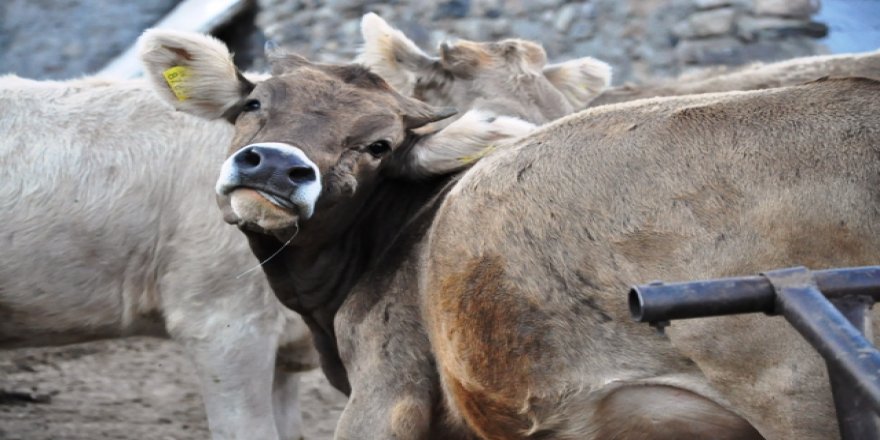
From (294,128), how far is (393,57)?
2.43 m

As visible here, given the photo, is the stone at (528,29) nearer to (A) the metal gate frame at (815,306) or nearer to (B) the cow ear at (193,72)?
(B) the cow ear at (193,72)

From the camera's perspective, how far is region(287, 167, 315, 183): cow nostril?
13.0 ft

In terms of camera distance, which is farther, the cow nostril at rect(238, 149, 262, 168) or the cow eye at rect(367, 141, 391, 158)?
the cow eye at rect(367, 141, 391, 158)

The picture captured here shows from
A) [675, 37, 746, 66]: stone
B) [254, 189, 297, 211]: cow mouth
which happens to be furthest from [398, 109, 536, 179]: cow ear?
[675, 37, 746, 66]: stone

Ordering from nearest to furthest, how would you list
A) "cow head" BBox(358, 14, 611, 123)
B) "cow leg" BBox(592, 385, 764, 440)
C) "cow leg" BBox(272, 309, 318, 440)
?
"cow leg" BBox(592, 385, 764, 440) → "cow leg" BBox(272, 309, 318, 440) → "cow head" BBox(358, 14, 611, 123)

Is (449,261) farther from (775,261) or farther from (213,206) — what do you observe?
(213,206)

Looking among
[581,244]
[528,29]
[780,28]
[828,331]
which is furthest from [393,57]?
[828,331]

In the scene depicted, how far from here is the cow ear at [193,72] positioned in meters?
4.76

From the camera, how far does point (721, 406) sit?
10.5 feet

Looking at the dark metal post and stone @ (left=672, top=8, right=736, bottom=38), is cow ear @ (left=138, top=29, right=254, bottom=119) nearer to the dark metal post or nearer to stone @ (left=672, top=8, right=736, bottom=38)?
the dark metal post

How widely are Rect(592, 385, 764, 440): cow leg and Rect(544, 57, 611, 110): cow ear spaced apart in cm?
368

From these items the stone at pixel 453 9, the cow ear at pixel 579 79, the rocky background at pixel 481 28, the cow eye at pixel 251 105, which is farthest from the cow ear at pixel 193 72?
the stone at pixel 453 9

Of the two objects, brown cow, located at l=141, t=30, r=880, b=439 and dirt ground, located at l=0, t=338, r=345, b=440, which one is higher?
brown cow, located at l=141, t=30, r=880, b=439

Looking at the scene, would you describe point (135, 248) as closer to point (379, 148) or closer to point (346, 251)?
point (346, 251)
